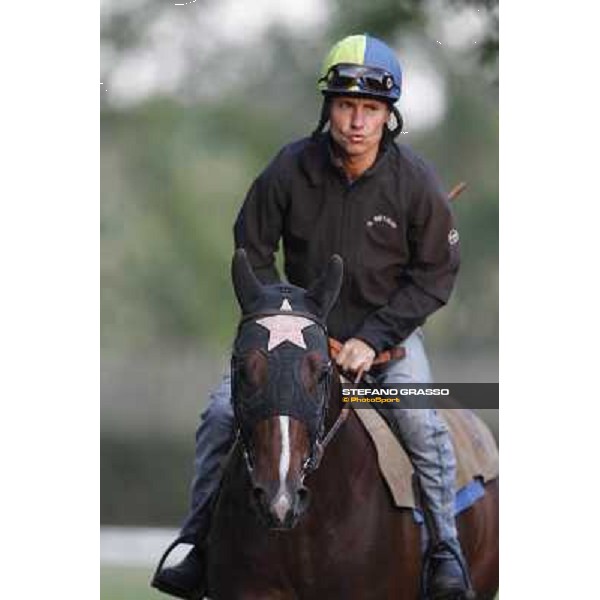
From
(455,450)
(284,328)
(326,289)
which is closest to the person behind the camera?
(284,328)

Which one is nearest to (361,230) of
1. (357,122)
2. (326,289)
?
(357,122)

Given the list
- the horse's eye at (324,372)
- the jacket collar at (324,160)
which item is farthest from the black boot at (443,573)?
the jacket collar at (324,160)

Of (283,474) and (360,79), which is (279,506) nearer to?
(283,474)

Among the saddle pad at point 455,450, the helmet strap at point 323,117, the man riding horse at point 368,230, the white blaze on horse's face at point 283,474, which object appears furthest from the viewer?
the helmet strap at point 323,117

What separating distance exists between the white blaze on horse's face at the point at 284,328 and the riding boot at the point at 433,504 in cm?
86

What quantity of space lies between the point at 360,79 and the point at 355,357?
1099 mm

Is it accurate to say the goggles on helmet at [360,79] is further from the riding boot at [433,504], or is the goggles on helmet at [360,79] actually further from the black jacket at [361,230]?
the riding boot at [433,504]

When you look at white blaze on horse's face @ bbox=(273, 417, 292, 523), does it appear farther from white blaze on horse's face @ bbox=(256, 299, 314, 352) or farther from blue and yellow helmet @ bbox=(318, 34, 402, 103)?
blue and yellow helmet @ bbox=(318, 34, 402, 103)

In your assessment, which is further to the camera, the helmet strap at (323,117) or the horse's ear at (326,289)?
the helmet strap at (323,117)

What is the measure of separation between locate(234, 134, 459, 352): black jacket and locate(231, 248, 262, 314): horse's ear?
683mm

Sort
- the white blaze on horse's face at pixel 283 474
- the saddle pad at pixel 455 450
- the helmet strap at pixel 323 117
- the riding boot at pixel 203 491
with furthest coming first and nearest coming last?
the helmet strap at pixel 323 117
the riding boot at pixel 203 491
the saddle pad at pixel 455 450
the white blaze on horse's face at pixel 283 474

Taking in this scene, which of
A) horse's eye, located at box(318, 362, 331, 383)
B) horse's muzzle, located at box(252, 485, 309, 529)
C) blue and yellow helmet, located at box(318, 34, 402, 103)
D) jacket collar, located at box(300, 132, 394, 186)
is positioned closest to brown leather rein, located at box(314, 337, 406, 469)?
horse's eye, located at box(318, 362, 331, 383)

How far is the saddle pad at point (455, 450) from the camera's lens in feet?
21.6

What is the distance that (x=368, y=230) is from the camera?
699 centimetres
